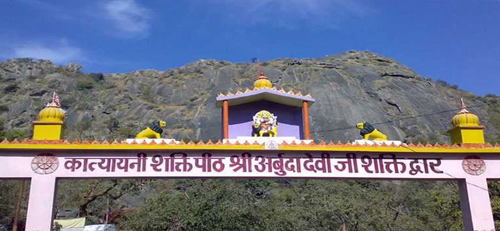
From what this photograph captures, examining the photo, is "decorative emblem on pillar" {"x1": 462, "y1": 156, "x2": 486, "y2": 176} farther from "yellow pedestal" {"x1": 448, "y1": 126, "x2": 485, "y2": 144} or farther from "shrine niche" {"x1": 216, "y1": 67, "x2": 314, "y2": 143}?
"shrine niche" {"x1": 216, "y1": 67, "x2": 314, "y2": 143}

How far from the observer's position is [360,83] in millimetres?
89312

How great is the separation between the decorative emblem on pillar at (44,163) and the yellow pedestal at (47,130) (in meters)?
0.45

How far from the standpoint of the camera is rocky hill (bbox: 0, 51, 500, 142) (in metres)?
71.7

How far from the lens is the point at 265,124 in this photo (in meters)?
11.6

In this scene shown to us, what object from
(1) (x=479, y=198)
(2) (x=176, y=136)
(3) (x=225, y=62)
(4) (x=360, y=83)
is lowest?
(1) (x=479, y=198)

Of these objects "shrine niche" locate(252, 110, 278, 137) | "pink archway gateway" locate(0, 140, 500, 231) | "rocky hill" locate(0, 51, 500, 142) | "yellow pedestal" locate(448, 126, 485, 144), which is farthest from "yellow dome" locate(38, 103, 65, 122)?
"rocky hill" locate(0, 51, 500, 142)

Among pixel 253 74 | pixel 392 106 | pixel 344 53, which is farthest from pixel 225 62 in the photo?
pixel 392 106

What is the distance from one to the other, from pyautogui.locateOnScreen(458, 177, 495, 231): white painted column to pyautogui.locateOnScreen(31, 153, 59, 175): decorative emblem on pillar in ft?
30.4

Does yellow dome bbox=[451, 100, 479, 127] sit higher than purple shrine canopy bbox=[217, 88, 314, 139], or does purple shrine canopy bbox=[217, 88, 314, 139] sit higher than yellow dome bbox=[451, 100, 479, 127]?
purple shrine canopy bbox=[217, 88, 314, 139]

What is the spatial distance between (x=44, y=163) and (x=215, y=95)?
2990 inches

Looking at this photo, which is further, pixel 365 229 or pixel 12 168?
pixel 365 229

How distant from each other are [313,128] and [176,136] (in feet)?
70.1

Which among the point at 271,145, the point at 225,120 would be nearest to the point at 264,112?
the point at 225,120

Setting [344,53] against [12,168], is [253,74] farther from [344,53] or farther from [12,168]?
[12,168]
